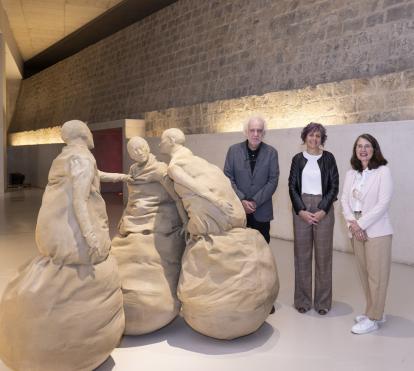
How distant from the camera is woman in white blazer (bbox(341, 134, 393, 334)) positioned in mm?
3176

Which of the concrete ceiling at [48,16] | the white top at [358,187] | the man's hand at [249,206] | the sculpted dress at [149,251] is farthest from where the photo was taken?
the concrete ceiling at [48,16]

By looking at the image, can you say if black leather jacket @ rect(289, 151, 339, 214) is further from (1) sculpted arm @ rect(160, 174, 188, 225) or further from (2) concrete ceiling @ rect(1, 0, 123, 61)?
(2) concrete ceiling @ rect(1, 0, 123, 61)

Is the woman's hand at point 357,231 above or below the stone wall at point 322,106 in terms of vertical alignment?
below

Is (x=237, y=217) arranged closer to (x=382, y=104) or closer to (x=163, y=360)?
(x=163, y=360)

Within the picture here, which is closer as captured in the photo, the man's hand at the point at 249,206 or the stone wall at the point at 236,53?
the man's hand at the point at 249,206

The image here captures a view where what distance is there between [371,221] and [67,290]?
2012 mm

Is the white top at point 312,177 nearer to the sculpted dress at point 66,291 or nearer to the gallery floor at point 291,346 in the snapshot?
the gallery floor at point 291,346

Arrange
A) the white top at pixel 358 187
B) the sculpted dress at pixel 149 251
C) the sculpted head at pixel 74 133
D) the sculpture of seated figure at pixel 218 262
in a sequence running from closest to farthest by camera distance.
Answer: the sculpted head at pixel 74 133
the sculpture of seated figure at pixel 218 262
the sculpted dress at pixel 149 251
the white top at pixel 358 187

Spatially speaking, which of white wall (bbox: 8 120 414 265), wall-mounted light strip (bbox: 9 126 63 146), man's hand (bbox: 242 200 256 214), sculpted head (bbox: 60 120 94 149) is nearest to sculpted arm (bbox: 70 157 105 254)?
sculpted head (bbox: 60 120 94 149)

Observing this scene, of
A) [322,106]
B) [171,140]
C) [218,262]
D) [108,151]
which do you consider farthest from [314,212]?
[108,151]

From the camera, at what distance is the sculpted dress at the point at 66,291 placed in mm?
2316

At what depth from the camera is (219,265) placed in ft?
9.72

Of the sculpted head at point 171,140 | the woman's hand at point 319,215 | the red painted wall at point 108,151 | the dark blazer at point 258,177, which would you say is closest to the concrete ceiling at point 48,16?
the red painted wall at point 108,151

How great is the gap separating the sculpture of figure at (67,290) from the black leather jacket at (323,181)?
62.7 inches
